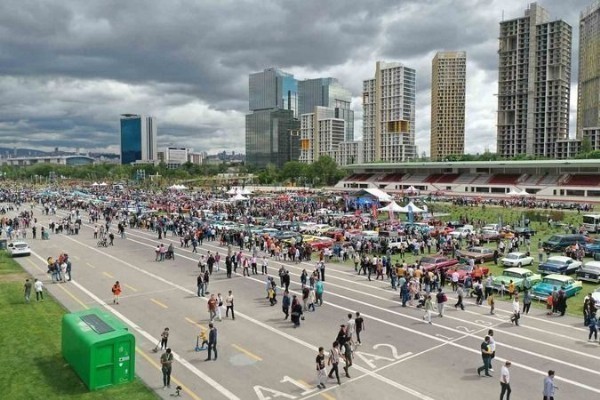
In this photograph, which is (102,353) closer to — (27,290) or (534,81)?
(27,290)

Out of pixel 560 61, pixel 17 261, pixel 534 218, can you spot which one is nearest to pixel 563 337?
pixel 17 261

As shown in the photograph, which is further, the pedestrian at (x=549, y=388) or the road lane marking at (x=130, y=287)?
the road lane marking at (x=130, y=287)

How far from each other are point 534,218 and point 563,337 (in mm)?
40929

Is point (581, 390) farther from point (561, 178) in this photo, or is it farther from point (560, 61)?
point (560, 61)

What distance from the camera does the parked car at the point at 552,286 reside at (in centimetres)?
2416

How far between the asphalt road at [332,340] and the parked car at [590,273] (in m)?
7.13

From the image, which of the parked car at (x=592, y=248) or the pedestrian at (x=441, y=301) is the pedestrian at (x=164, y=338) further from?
the parked car at (x=592, y=248)

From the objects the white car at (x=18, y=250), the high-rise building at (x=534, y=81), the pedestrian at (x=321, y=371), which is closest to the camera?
the pedestrian at (x=321, y=371)

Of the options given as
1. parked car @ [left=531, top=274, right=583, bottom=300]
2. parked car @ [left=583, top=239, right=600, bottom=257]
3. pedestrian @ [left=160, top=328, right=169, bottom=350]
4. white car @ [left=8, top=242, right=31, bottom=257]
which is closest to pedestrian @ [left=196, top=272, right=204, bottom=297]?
pedestrian @ [left=160, top=328, right=169, bottom=350]

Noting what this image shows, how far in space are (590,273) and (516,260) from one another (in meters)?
4.66

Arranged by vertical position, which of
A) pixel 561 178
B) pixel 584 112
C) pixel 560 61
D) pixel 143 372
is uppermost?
pixel 560 61

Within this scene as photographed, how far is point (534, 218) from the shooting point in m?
56.0

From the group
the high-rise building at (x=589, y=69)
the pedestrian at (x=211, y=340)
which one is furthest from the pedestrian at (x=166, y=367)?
the high-rise building at (x=589, y=69)

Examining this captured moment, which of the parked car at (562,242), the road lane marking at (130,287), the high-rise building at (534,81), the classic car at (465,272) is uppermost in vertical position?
the high-rise building at (534,81)
